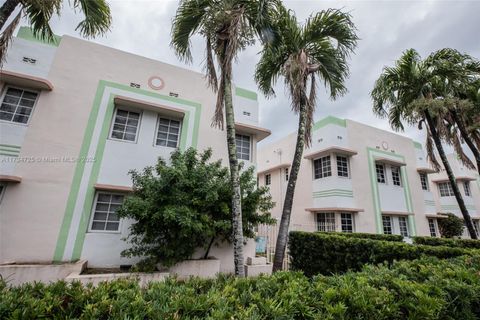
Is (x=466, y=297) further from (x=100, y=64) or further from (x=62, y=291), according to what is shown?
(x=100, y=64)

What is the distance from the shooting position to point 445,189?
2100 cm

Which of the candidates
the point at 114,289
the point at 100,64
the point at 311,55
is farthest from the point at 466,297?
the point at 100,64

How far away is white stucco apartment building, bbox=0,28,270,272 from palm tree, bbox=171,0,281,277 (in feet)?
10.6

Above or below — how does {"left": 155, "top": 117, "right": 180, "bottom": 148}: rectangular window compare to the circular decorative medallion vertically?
below

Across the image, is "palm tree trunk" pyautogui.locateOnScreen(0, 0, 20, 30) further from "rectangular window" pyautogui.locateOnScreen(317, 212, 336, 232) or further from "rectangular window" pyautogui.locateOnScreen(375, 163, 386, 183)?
"rectangular window" pyautogui.locateOnScreen(375, 163, 386, 183)

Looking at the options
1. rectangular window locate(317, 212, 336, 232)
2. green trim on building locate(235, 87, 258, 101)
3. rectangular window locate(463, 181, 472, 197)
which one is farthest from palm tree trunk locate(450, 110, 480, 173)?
rectangular window locate(463, 181, 472, 197)

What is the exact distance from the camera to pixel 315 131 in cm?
1462

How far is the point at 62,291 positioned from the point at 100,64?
8.83 metres

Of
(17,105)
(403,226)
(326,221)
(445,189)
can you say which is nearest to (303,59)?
(17,105)

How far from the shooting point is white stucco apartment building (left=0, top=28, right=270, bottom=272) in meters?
6.50

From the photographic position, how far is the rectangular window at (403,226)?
14.2m

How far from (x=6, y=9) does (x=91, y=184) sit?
482 centimetres

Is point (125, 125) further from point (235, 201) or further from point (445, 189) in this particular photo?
point (445, 189)

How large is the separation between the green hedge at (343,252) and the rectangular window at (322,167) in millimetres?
5523
